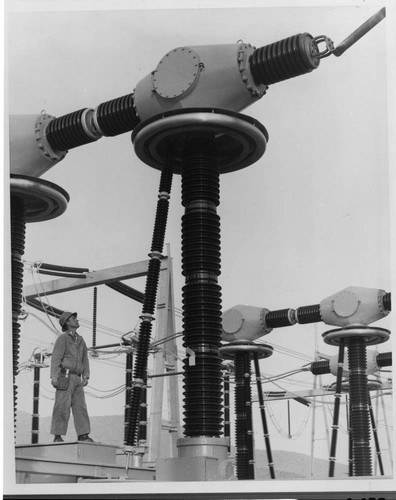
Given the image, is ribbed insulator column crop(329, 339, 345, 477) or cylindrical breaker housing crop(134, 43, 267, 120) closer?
cylindrical breaker housing crop(134, 43, 267, 120)

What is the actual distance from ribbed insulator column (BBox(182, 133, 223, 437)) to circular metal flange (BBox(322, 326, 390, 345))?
374 inches

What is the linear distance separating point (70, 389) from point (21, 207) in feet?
11.7

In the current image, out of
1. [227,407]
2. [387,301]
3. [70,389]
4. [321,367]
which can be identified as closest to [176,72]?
[70,389]

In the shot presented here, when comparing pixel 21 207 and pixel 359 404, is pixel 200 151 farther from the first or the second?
pixel 359 404

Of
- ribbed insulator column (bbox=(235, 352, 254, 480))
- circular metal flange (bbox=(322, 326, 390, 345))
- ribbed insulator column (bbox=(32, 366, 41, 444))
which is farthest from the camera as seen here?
ribbed insulator column (bbox=(235, 352, 254, 480))

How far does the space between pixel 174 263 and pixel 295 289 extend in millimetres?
3235

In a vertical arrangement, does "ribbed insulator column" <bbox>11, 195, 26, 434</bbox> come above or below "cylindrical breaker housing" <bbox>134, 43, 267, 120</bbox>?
below

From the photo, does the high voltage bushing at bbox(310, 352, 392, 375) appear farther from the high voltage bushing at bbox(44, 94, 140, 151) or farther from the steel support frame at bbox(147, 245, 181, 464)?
the high voltage bushing at bbox(44, 94, 140, 151)

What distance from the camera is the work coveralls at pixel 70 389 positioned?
1282 cm

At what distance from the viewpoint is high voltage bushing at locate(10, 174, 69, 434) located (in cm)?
1361

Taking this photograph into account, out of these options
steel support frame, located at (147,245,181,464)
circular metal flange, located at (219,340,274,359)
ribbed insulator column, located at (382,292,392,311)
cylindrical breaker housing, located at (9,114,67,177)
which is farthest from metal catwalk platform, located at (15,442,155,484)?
circular metal flange, located at (219,340,274,359)

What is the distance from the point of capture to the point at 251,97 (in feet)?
39.9

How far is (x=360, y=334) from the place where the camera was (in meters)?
20.8

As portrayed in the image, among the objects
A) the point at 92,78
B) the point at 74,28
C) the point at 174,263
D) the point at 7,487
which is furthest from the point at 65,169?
the point at 7,487
